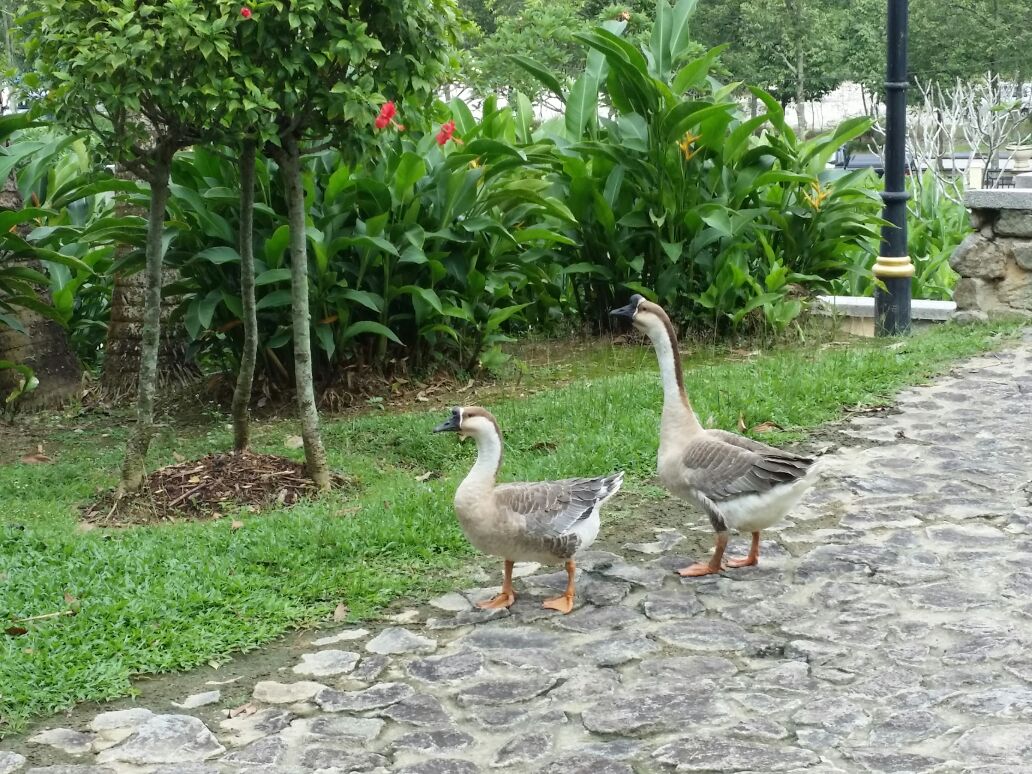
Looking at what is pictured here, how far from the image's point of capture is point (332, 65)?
590 cm

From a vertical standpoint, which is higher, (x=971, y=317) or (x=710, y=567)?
(x=971, y=317)

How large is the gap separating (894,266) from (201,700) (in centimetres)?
723

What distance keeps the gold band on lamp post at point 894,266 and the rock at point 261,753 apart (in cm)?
727

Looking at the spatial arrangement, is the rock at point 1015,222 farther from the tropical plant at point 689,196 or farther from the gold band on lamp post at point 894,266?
the tropical plant at point 689,196

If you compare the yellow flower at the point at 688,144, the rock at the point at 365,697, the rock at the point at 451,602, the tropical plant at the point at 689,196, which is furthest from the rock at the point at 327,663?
the yellow flower at the point at 688,144

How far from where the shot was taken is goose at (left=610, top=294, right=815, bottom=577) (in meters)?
4.98

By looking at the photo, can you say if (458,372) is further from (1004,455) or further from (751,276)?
(1004,455)

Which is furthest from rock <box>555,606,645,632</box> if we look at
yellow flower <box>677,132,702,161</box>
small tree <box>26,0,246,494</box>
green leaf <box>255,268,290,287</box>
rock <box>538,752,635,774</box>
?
yellow flower <box>677,132,702,161</box>

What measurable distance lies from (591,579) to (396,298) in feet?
12.8

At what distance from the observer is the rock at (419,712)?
13.1ft

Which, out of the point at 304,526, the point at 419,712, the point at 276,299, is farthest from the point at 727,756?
the point at 276,299

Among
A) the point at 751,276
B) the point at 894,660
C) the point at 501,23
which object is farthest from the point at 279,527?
the point at 501,23

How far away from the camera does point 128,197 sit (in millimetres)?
7883

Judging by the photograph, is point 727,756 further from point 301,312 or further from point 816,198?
point 816,198
